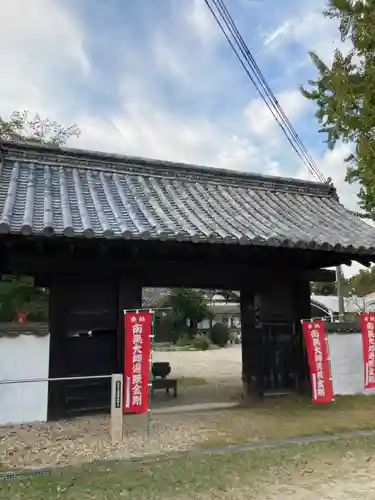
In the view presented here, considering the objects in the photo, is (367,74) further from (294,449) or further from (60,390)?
(60,390)

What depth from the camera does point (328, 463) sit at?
509 centimetres

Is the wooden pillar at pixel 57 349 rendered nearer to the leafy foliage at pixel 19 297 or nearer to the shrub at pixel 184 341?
the leafy foliage at pixel 19 297

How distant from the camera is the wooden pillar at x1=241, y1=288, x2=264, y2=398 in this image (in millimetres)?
8688

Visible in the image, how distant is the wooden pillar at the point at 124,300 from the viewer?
7629 millimetres

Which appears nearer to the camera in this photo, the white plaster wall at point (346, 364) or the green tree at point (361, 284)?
the white plaster wall at point (346, 364)

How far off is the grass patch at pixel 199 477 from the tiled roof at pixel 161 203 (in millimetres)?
2884

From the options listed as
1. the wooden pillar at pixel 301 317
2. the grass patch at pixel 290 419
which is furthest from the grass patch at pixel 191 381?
the grass patch at pixel 290 419

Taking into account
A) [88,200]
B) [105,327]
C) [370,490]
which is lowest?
[370,490]

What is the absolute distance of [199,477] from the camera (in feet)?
15.0

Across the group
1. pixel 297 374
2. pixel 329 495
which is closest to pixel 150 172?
pixel 297 374

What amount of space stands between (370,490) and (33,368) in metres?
4.89

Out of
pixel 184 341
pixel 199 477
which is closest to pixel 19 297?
pixel 199 477

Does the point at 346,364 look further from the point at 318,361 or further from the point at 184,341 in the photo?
the point at 184,341

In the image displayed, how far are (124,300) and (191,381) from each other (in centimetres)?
625
